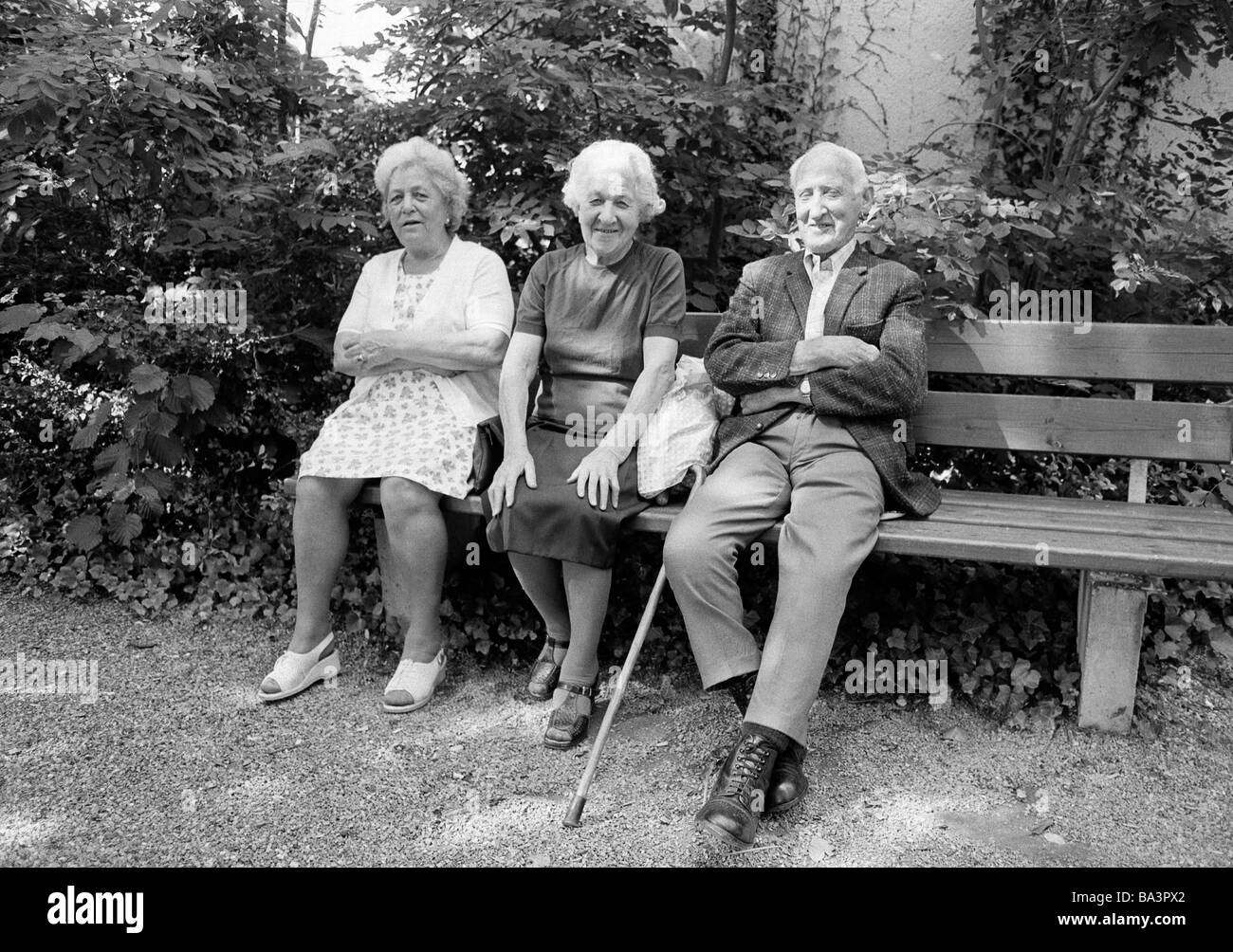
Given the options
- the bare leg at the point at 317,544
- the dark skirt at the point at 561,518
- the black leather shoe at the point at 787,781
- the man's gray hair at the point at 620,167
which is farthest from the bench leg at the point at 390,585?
the black leather shoe at the point at 787,781

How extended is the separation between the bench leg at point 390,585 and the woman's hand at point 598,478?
77 cm

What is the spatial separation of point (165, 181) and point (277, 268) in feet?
1.60

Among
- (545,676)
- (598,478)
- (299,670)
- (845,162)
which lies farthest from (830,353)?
(299,670)

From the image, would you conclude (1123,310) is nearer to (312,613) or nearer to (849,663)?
(849,663)

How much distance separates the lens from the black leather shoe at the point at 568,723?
291 centimetres

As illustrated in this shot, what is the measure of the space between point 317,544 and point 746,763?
59.6 inches

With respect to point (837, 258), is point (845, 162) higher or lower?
higher

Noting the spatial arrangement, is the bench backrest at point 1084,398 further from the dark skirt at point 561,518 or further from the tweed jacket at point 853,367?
the dark skirt at point 561,518

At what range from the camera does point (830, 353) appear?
9.68 feet

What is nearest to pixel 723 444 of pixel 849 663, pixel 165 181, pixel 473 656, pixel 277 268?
pixel 849 663

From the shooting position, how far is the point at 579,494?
294 cm

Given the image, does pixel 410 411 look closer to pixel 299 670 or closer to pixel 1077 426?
pixel 299 670

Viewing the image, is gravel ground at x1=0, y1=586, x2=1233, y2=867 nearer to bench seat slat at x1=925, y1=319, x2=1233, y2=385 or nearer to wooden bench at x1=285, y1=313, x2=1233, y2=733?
wooden bench at x1=285, y1=313, x2=1233, y2=733
